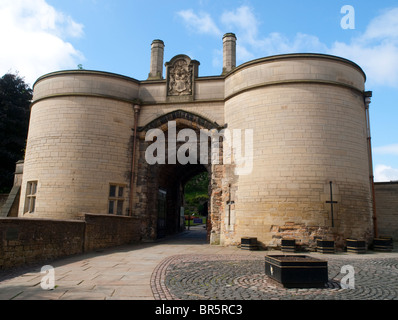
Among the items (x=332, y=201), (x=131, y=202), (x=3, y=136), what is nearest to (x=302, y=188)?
(x=332, y=201)

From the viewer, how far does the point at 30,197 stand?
12.9 metres

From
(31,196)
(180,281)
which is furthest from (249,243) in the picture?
(31,196)

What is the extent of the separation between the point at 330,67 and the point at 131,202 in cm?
967

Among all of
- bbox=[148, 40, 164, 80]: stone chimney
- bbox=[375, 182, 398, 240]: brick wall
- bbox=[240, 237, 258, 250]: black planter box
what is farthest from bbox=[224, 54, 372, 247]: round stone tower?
bbox=[148, 40, 164, 80]: stone chimney

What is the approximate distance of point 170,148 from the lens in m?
14.5

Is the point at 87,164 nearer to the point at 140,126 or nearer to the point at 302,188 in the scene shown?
the point at 140,126

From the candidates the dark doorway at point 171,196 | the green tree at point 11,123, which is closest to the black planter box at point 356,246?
the dark doorway at point 171,196

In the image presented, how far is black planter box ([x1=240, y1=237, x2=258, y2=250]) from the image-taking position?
10484mm

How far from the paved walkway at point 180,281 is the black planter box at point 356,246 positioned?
5.08 feet

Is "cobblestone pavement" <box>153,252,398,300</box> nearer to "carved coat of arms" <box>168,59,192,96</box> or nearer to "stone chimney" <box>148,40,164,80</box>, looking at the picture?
"carved coat of arms" <box>168,59,192,96</box>

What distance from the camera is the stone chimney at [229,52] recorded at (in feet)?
46.2

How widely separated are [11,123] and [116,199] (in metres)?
15.3

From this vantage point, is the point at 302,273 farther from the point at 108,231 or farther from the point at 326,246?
the point at 108,231

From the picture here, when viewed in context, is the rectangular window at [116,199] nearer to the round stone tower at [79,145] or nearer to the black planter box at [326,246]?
the round stone tower at [79,145]
